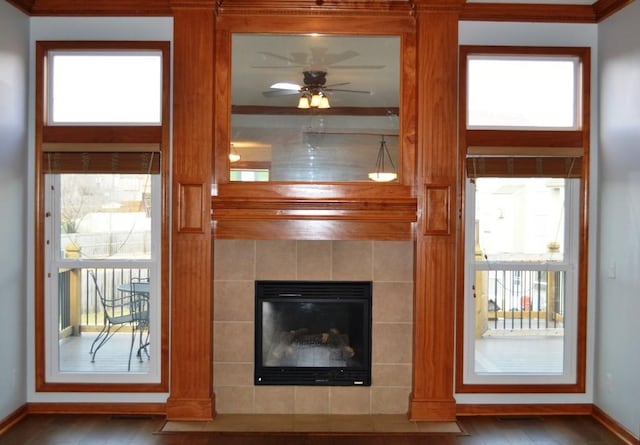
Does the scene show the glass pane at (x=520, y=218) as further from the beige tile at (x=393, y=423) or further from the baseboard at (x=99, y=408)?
the baseboard at (x=99, y=408)

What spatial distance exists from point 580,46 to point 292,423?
3.21 meters

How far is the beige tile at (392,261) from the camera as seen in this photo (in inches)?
163

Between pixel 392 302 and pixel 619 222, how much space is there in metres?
1.55

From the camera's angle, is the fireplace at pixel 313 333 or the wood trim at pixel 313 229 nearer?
the wood trim at pixel 313 229

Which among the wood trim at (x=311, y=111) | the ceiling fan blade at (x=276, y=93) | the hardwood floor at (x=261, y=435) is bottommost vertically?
the hardwood floor at (x=261, y=435)

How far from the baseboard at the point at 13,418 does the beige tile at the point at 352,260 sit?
2266mm

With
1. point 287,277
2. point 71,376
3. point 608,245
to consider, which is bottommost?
point 71,376

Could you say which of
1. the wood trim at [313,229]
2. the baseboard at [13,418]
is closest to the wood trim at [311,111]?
the wood trim at [313,229]

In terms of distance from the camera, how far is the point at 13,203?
386cm

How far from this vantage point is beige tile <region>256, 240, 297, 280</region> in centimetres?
414

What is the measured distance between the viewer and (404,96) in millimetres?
3967

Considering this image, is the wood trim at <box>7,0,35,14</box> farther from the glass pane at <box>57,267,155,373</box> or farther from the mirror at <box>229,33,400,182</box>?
the glass pane at <box>57,267,155,373</box>

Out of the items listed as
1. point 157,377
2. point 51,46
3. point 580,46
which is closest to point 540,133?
point 580,46

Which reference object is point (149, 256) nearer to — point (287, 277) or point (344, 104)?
point (287, 277)
